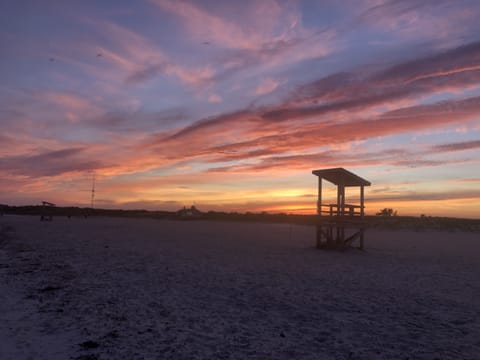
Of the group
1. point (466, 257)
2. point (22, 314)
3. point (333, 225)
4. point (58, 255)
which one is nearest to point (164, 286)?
point (22, 314)

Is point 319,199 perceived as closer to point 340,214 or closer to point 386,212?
point 340,214

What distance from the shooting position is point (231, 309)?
9898mm

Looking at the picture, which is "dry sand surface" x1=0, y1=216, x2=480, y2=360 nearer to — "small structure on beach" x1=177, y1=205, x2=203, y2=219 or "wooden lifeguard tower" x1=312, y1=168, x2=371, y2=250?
"wooden lifeguard tower" x1=312, y1=168, x2=371, y2=250

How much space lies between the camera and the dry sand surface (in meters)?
7.20

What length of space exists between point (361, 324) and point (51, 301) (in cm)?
742

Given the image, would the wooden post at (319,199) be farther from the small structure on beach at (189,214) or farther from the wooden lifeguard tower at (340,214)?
the small structure on beach at (189,214)

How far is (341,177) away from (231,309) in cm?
1613

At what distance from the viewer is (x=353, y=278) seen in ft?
48.3

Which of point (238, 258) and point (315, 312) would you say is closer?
point (315, 312)

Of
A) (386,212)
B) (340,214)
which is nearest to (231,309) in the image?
(340,214)

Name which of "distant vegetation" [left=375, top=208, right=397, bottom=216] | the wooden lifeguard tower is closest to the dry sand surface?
the wooden lifeguard tower

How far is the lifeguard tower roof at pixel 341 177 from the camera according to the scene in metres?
23.5

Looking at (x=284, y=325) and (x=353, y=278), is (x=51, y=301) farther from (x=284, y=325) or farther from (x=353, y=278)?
(x=353, y=278)

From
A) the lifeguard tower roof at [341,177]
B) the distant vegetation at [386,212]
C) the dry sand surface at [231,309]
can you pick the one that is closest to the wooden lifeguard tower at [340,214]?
the lifeguard tower roof at [341,177]
